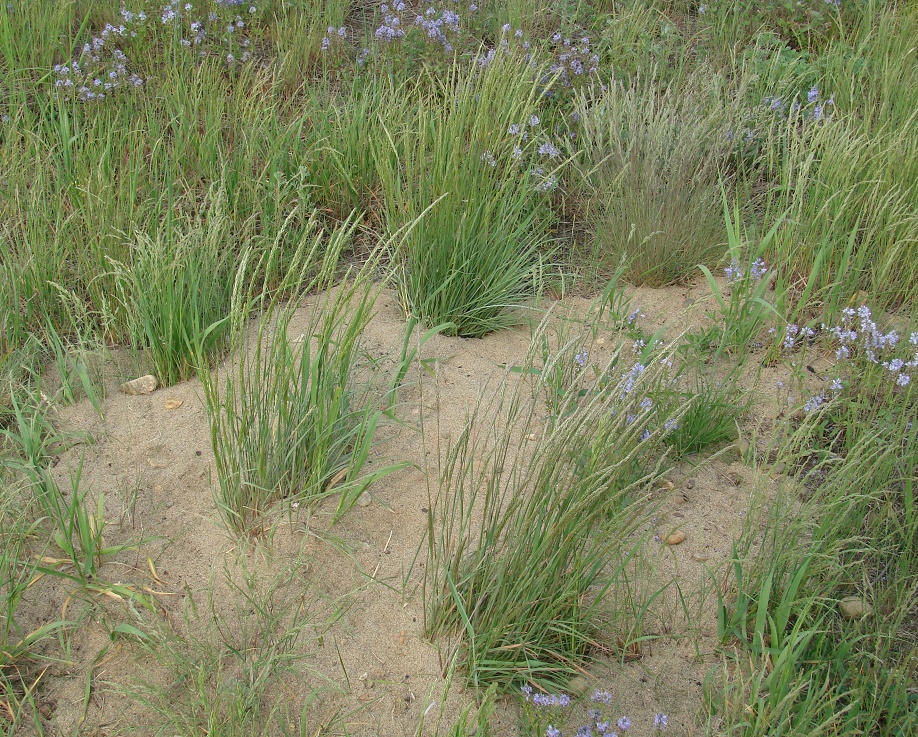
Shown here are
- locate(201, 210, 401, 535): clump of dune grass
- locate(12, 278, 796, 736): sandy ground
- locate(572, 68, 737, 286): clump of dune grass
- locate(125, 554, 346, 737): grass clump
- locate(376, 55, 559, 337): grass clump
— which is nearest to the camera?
locate(125, 554, 346, 737): grass clump

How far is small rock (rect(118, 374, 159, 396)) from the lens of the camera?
2932 mm

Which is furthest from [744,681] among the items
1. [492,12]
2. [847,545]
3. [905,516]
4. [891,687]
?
[492,12]

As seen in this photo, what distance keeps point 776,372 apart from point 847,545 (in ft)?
2.57

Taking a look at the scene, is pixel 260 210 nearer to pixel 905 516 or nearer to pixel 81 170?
pixel 81 170

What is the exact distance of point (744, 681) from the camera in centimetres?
218

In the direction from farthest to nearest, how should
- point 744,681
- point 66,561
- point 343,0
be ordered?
point 343,0 < point 66,561 < point 744,681

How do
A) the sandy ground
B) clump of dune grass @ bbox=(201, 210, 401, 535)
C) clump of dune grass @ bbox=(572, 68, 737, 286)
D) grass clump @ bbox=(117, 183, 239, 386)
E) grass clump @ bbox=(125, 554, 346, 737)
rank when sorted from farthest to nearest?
clump of dune grass @ bbox=(572, 68, 737, 286) → grass clump @ bbox=(117, 183, 239, 386) → clump of dune grass @ bbox=(201, 210, 401, 535) → the sandy ground → grass clump @ bbox=(125, 554, 346, 737)

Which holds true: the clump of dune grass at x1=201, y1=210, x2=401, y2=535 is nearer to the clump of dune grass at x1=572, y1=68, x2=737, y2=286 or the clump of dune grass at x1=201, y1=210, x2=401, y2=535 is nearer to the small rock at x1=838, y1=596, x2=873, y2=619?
the small rock at x1=838, y1=596, x2=873, y2=619

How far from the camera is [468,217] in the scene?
10.5 feet

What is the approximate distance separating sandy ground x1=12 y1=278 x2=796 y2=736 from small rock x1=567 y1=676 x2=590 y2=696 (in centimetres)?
2

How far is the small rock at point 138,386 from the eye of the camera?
2932 millimetres

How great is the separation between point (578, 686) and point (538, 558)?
0.35 meters

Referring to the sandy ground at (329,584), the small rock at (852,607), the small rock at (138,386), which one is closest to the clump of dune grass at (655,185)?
the sandy ground at (329,584)

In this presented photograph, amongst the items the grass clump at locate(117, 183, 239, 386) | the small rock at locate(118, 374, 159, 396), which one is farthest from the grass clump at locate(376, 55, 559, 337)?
the small rock at locate(118, 374, 159, 396)
